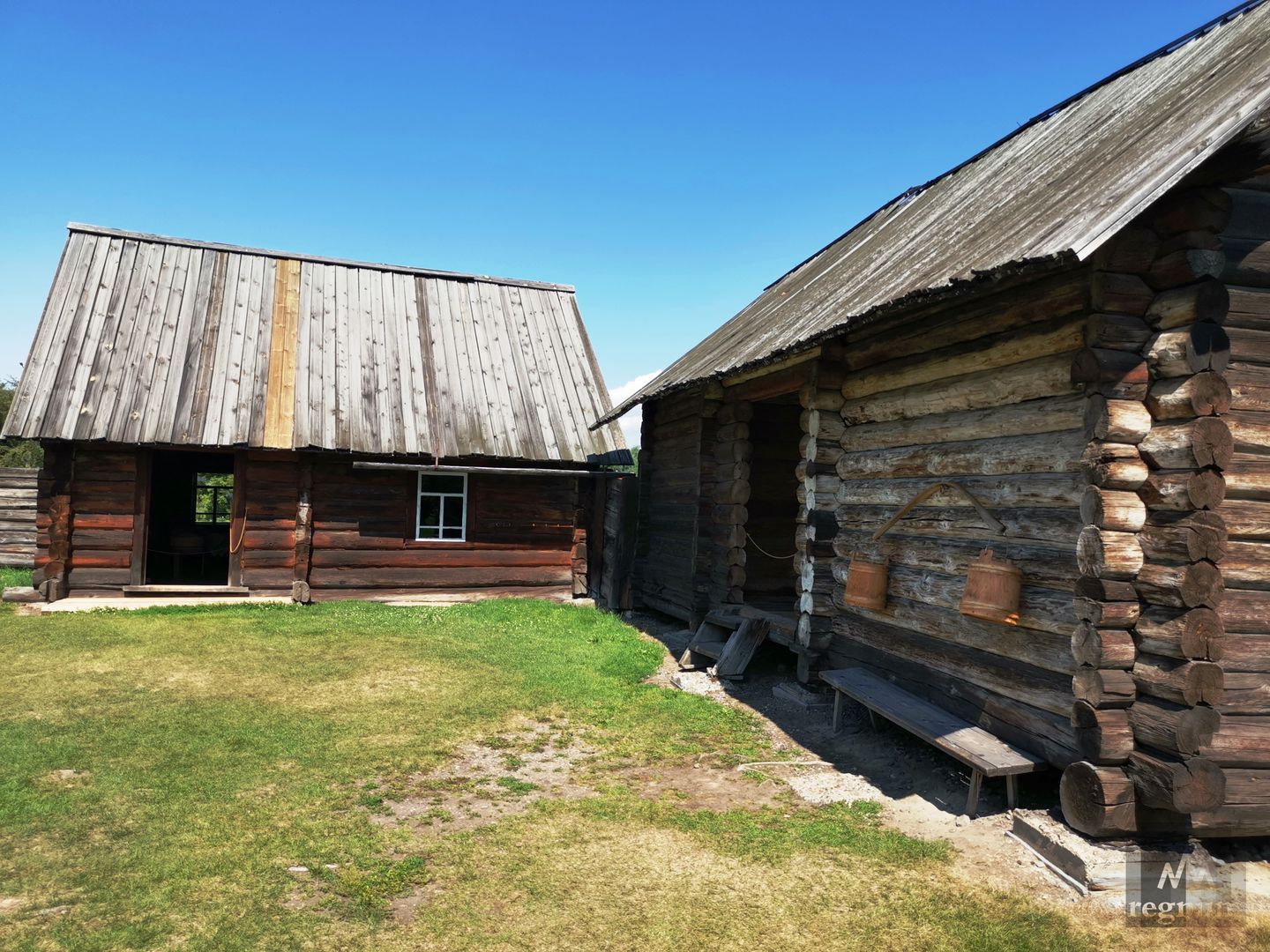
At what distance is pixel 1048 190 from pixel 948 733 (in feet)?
13.7

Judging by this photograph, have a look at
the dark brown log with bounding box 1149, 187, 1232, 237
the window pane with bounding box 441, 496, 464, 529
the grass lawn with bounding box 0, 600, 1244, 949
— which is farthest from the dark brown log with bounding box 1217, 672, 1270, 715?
the window pane with bounding box 441, 496, 464, 529

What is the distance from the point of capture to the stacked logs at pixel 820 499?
856 cm

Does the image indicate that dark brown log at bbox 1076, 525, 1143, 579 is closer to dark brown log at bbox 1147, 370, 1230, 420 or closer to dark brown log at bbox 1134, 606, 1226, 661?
dark brown log at bbox 1134, 606, 1226, 661

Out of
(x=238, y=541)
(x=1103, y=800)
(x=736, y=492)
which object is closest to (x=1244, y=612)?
(x=1103, y=800)

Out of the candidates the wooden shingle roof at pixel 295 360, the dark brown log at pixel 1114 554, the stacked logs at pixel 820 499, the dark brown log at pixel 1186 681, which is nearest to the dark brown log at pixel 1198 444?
the dark brown log at pixel 1114 554

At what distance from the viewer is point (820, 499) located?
8.76 metres

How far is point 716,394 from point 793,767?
5.52m

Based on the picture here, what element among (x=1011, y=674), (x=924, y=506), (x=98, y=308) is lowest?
(x=1011, y=674)

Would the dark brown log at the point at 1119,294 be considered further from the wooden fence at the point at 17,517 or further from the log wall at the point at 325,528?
the wooden fence at the point at 17,517

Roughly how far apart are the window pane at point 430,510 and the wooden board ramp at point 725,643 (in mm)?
5903

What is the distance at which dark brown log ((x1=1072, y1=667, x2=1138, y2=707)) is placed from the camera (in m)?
5.17

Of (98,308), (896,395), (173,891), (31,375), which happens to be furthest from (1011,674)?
(98,308)

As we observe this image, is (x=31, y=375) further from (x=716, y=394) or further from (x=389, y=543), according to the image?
(x=716, y=394)

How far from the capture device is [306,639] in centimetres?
1142
